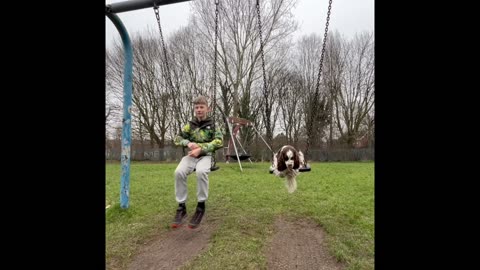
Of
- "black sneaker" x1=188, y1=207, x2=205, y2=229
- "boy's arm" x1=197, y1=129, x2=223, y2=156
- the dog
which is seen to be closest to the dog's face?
the dog

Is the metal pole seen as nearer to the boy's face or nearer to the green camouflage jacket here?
the boy's face

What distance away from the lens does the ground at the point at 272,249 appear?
8.66 feet

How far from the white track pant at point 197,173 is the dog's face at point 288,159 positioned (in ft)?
2.46

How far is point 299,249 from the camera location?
9.53 feet

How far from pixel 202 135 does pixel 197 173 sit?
18.9 inches

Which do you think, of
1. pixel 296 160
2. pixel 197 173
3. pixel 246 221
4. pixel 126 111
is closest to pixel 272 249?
pixel 246 221

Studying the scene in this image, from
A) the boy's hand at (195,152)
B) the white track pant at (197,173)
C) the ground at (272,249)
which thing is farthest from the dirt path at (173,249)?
the boy's hand at (195,152)

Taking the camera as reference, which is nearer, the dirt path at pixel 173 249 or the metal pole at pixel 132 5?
the dirt path at pixel 173 249

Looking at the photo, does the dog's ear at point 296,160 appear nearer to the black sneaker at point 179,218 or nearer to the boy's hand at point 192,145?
the boy's hand at point 192,145
